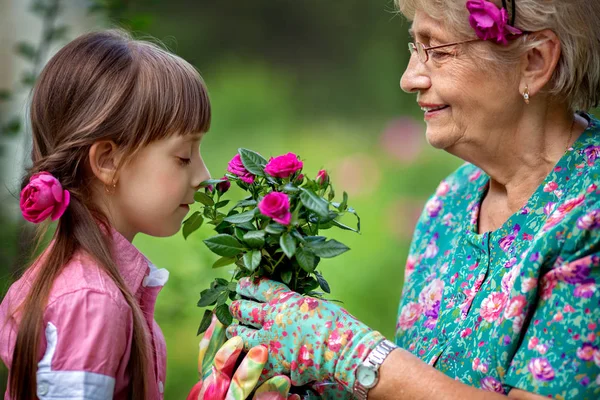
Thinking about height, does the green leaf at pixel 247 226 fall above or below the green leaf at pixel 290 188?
below

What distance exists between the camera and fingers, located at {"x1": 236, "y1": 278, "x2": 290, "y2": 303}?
1735 millimetres

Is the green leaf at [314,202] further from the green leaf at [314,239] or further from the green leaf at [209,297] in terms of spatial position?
the green leaf at [209,297]

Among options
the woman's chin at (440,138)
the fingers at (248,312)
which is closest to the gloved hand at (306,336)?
the fingers at (248,312)

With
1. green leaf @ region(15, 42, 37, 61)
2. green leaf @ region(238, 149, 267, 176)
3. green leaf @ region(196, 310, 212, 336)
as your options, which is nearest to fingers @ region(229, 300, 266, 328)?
green leaf @ region(196, 310, 212, 336)

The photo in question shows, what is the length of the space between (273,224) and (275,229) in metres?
0.02

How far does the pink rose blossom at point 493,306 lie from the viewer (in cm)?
172

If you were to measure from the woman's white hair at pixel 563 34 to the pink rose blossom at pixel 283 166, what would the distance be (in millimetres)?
566

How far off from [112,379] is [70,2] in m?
1.83

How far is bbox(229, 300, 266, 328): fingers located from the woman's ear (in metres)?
0.87

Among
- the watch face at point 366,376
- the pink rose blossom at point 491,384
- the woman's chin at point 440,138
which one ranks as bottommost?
the watch face at point 366,376

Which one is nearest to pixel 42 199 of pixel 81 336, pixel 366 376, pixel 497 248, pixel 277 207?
pixel 81 336

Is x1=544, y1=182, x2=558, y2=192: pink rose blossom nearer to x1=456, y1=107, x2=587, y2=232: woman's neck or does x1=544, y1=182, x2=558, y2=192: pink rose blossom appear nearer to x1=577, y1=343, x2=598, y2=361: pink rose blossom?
x1=456, y1=107, x2=587, y2=232: woman's neck

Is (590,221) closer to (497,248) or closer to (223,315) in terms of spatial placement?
(497,248)

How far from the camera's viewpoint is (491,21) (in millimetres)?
1779
